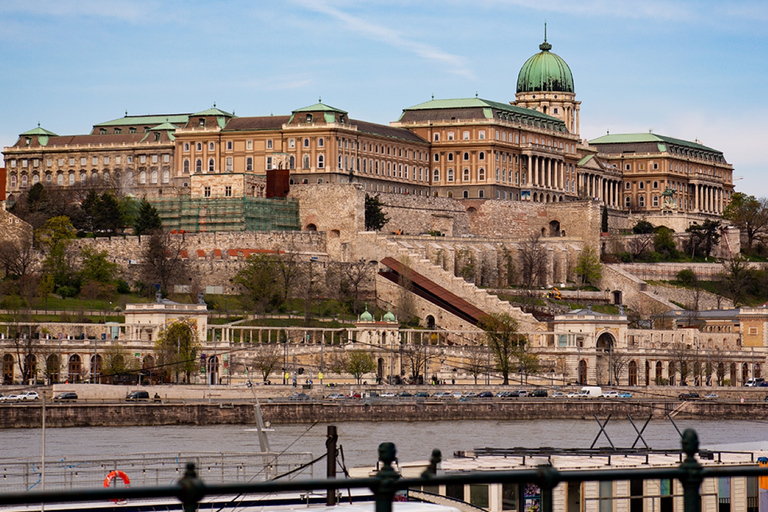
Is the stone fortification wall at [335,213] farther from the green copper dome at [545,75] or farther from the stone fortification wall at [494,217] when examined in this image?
the green copper dome at [545,75]

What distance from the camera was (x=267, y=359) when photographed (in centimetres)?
9600

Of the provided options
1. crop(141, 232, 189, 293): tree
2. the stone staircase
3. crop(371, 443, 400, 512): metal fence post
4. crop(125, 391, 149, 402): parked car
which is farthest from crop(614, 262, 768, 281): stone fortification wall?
crop(371, 443, 400, 512): metal fence post

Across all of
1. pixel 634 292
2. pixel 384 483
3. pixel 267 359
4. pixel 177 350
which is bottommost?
pixel 267 359

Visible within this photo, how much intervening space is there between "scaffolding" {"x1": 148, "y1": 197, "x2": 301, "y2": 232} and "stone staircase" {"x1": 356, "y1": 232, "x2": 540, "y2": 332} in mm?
8117

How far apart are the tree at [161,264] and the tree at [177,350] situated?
2217 centimetres

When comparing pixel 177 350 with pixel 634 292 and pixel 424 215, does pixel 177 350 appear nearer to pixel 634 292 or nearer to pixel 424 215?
pixel 424 215

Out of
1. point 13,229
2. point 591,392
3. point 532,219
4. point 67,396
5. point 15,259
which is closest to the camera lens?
point 67,396

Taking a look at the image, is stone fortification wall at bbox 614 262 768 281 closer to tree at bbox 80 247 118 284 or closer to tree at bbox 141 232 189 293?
tree at bbox 141 232 189 293

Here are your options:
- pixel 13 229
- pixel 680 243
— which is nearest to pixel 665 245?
pixel 680 243

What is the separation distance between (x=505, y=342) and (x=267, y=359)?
766 inches

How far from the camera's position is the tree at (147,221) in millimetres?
129725

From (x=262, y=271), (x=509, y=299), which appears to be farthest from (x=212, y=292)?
(x=509, y=299)

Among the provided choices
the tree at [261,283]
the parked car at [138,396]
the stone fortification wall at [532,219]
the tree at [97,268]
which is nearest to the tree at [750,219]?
the stone fortification wall at [532,219]

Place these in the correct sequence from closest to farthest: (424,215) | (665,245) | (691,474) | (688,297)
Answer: (691,474), (688,297), (424,215), (665,245)
